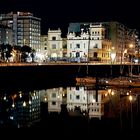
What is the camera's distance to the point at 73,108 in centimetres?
3788

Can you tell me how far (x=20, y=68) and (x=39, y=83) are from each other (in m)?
3.44

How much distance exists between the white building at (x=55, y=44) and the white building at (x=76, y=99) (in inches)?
2388

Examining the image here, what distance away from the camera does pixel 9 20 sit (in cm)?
15388

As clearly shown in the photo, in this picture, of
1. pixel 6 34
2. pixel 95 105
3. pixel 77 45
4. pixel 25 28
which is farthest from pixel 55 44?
pixel 95 105

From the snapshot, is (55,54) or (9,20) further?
(9,20)

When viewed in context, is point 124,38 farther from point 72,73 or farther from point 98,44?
point 72,73

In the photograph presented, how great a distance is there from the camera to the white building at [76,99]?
127 ft

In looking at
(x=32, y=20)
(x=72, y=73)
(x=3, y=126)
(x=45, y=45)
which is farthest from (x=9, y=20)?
(x=3, y=126)

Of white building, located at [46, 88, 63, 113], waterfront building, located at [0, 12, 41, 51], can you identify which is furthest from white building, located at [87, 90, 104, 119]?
waterfront building, located at [0, 12, 41, 51]

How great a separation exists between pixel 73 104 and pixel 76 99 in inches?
148

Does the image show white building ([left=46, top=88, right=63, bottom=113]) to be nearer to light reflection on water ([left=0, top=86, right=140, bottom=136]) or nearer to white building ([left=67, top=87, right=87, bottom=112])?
light reflection on water ([left=0, top=86, right=140, bottom=136])

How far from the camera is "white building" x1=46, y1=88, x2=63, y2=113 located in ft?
124

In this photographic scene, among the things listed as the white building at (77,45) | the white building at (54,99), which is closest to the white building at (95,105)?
the white building at (54,99)

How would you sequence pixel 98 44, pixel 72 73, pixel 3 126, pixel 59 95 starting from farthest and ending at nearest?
pixel 98 44 → pixel 72 73 → pixel 59 95 → pixel 3 126
